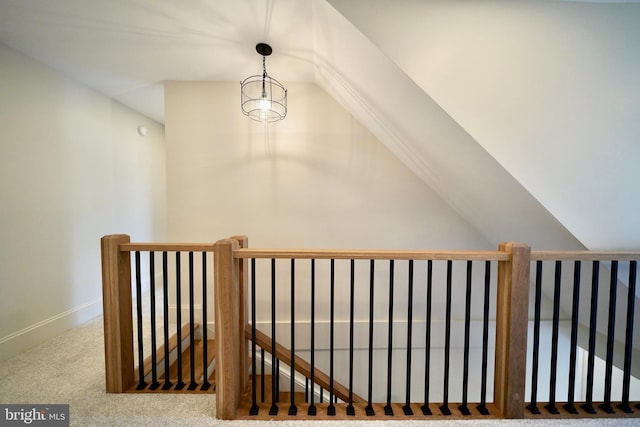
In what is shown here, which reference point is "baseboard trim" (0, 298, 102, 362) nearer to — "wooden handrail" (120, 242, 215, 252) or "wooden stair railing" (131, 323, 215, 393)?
"wooden stair railing" (131, 323, 215, 393)

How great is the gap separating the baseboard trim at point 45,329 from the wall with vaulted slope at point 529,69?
124 inches

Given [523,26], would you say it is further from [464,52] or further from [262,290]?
[262,290]

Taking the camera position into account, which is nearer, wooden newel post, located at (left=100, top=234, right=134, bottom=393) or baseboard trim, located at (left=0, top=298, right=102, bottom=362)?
wooden newel post, located at (left=100, top=234, right=134, bottom=393)

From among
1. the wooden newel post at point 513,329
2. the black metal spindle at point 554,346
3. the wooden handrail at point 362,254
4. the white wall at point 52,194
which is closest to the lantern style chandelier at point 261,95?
the wooden handrail at point 362,254

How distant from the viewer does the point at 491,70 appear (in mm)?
1146

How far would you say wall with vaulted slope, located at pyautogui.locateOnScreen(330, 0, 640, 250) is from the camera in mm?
1139

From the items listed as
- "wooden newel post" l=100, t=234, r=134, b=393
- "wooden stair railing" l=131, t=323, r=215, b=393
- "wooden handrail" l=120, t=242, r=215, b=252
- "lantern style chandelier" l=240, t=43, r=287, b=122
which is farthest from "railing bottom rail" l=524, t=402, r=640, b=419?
"lantern style chandelier" l=240, t=43, r=287, b=122

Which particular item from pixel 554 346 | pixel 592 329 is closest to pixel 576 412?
pixel 554 346

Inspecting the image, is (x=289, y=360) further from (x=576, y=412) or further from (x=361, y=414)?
(x=576, y=412)

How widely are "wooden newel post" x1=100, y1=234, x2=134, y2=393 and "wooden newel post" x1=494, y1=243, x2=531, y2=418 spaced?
6.62 feet

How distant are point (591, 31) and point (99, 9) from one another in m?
2.80

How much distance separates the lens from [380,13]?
44.5 inches

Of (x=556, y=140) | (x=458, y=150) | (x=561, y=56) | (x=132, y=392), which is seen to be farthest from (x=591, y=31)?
(x=132, y=392)

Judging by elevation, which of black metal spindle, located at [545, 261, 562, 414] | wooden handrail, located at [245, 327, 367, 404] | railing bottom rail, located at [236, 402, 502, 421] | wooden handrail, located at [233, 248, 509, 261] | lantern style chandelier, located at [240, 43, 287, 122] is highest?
lantern style chandelier, located at [240, 43, 287, 122]
